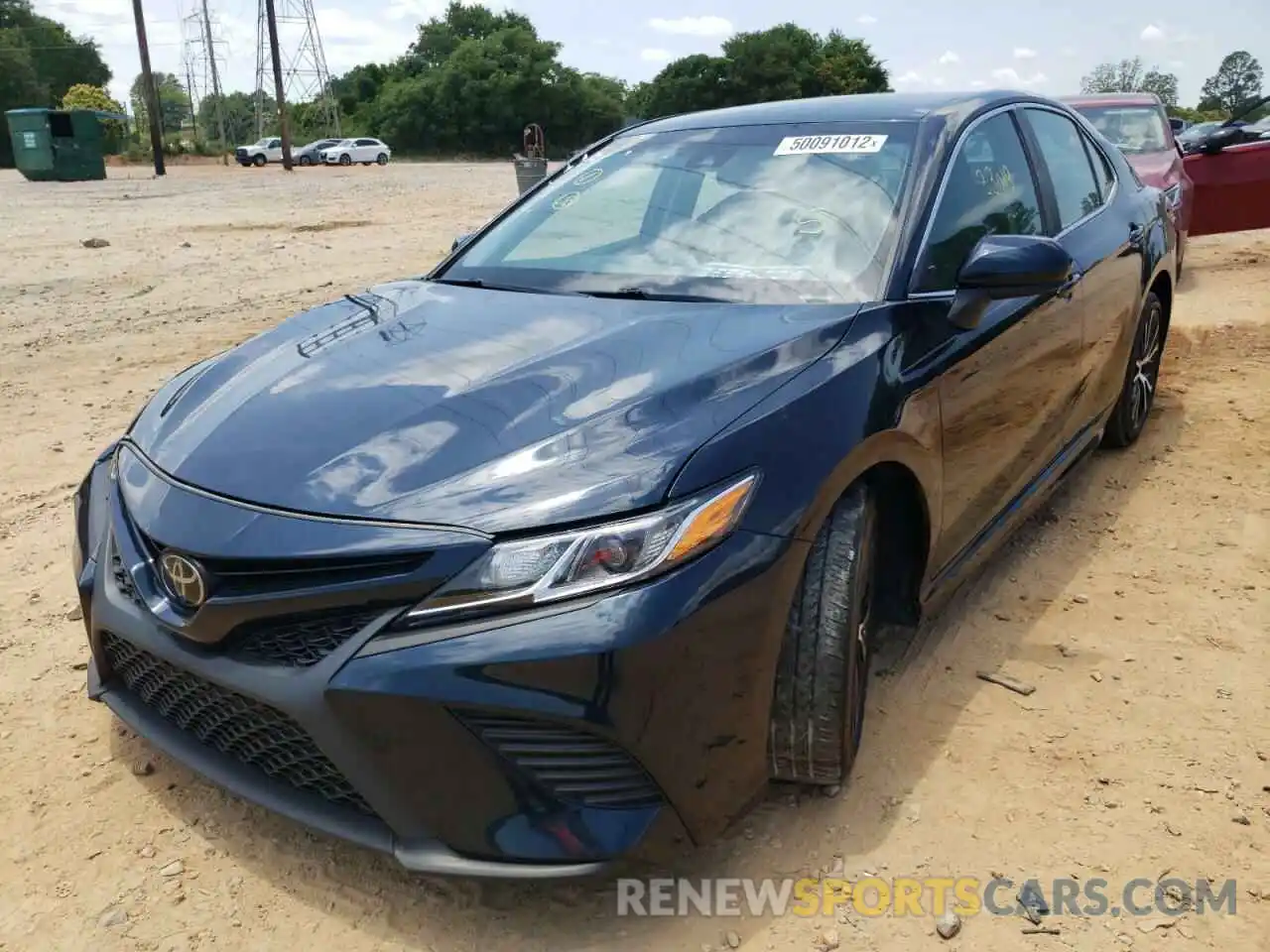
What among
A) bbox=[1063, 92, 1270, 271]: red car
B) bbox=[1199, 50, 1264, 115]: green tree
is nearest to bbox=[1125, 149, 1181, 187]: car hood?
bbox=[1063, 92, 1270, 271]: red car

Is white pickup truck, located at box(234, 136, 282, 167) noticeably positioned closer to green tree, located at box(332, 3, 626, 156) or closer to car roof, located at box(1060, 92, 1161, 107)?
green tree, located at box(332, 3, 626, 156)

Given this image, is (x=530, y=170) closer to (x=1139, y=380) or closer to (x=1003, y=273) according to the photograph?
(x=1139, y=380)

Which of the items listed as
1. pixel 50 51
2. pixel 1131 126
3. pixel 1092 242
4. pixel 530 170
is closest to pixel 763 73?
pixel 50 51

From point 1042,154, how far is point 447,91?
220 feet

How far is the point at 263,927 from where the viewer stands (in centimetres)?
205

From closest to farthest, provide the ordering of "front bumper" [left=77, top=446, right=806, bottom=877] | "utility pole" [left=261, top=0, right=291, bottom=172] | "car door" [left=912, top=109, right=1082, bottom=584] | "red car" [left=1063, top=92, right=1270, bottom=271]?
"front bumper" [left=77, top=446, right=806, bottom=877], "car door" [left=912, top=109, right=1082, bottom=584], "red car" [left=1063, top=92, right=1270, bottom=271], "utility pole" [left=261, top=0, right=291, bottom=172]

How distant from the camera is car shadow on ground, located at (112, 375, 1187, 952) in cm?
204

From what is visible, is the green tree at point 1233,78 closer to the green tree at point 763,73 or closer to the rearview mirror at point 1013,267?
the green tree at point 763,73

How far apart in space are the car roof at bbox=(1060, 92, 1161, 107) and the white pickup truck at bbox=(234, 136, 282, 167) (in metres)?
45.0

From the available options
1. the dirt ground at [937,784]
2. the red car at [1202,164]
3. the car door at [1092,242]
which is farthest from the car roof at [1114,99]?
the car door at [1092,242]

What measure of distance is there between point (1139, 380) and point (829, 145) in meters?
2.32

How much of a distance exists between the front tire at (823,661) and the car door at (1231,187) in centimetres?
751

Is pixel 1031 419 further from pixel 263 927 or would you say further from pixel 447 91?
pixel 447 91

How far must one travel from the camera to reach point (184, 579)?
6.43 feet
